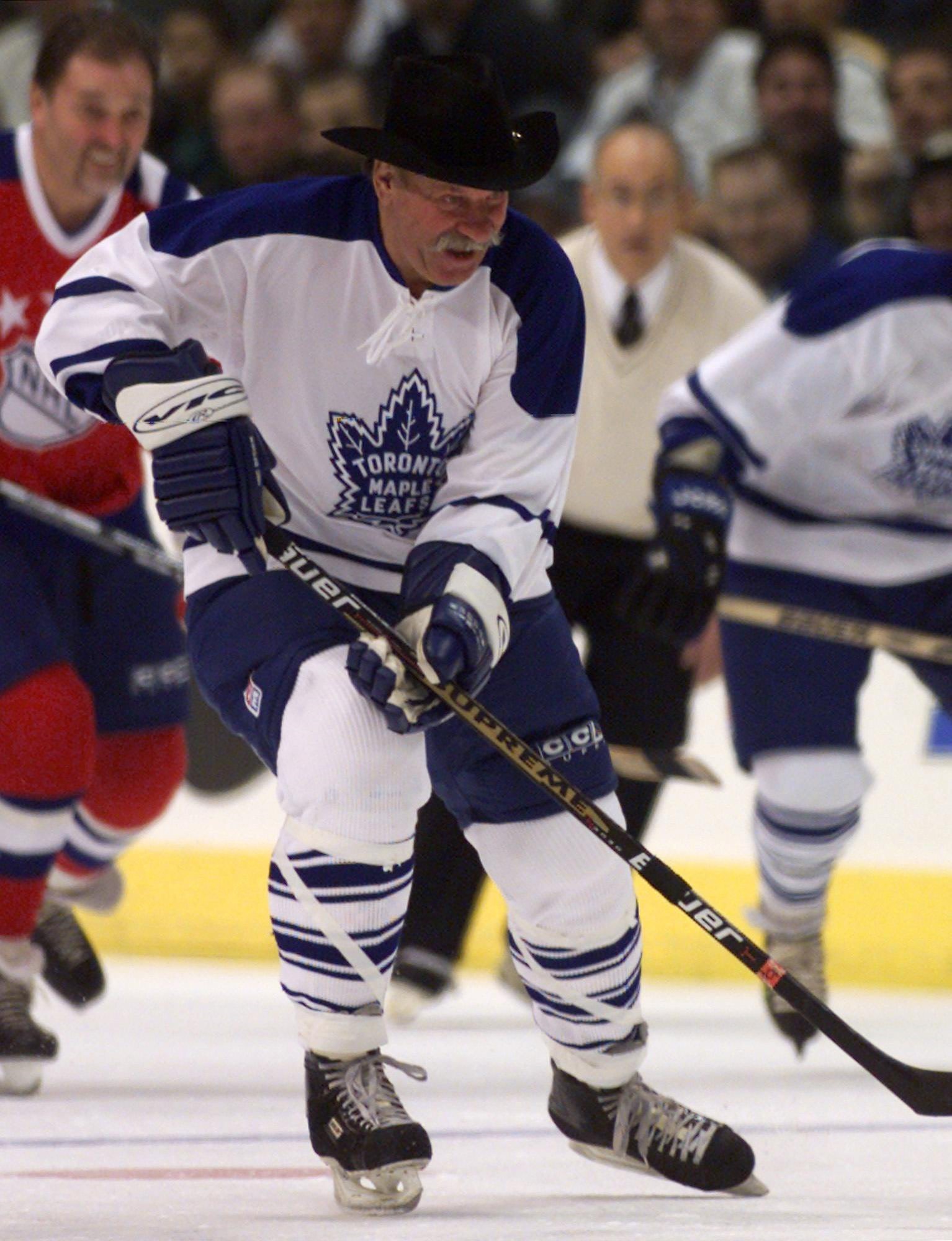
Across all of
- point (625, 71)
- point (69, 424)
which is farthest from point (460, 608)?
point (625, 71)

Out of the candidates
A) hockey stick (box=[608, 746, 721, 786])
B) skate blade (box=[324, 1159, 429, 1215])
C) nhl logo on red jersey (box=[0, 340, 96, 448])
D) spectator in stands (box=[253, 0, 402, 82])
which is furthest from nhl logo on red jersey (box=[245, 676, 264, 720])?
spectator in stands (box=[253, 0, 402, 82])

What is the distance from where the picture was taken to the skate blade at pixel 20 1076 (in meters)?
3.15

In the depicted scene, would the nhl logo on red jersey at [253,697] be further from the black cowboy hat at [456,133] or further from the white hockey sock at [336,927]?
the black cowboy hat at [456,133]

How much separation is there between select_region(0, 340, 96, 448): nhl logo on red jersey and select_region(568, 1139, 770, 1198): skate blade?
134 centimetres

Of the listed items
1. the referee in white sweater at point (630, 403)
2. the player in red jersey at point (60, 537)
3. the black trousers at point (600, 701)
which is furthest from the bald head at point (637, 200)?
the player in red jersey at point (60, 537)

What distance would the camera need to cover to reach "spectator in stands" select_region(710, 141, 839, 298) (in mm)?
5129

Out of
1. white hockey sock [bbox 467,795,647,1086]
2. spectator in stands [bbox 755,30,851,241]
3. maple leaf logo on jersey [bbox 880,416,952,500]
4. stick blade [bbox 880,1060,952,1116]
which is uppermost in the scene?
spectator in stands [bbox 755,30,851,241]

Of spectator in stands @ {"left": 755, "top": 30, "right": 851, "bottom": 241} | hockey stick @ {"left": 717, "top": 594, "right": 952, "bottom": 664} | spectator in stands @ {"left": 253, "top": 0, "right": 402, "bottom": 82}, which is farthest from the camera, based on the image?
spectator in stands @ {"left": 253, "top": 0, "right": 402, "bottom": 82}

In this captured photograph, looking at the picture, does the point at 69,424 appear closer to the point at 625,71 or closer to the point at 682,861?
the point at 682,861

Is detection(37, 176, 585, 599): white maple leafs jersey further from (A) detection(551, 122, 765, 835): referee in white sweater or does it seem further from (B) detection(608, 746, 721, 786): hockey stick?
(A) detection(551, 122, 765, 835): referee in white sweater

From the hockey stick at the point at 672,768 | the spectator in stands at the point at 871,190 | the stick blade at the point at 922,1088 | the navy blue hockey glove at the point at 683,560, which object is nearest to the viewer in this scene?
the stick blade at the point at 922,1088

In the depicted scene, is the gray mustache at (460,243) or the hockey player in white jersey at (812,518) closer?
the gray mustache at (460,243)

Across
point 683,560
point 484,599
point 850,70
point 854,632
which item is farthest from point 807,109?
point 484,599

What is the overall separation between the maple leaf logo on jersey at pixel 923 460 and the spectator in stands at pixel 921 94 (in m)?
2.12
